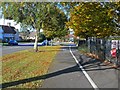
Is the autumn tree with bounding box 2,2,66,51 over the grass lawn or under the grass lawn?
over

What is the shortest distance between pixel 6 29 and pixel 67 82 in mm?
96684

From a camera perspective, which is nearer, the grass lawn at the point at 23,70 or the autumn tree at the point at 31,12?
the grass lawn at the point at 23,70

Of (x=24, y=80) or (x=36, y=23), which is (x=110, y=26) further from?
(x=36, y=23)

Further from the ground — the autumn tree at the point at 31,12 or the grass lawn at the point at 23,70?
the autumn tree at the point at 31,12

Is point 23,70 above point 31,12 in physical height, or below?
below

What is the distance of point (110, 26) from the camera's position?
20.8 meters

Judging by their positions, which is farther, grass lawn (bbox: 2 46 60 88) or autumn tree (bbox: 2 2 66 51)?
autumn tree (bbox: 2 2 66 51)

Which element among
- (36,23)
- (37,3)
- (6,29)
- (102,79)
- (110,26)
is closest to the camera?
(102,79)

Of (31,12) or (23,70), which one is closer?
(23,70)

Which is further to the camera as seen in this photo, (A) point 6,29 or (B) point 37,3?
(A) point 6,29

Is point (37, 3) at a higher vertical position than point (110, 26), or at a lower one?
higher

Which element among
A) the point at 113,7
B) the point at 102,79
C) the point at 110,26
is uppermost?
the point at 113,7

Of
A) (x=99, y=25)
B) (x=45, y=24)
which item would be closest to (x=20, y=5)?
→ (x=45, y=24)

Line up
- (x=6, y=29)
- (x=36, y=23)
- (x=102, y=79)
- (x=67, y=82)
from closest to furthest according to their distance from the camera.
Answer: (x=67, y=82) < (x=102, y=79) < (x=36, y=23) < (x=6, y=29)
